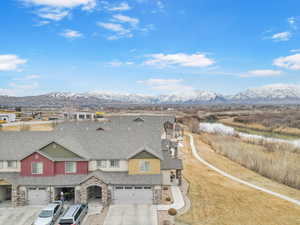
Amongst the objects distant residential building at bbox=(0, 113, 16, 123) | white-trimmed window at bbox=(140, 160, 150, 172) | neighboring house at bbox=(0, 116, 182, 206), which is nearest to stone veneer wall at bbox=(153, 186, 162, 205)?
neighboring house at bbox=(0, 116, 182, 206)

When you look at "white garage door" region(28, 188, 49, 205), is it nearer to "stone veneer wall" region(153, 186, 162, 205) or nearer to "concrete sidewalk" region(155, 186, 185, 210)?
"stone veneer wall" region(153, 186, 162, 205)

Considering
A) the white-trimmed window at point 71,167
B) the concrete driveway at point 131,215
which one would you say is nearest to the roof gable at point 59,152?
the white-trimmed window at point 71,167

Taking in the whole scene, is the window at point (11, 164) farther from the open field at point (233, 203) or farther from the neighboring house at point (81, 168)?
the open field at point (233, 203)

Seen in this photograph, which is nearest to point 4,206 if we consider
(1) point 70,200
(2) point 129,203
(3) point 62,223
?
(1) point 70,200

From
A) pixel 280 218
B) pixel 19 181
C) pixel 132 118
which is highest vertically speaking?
pixel 132 118

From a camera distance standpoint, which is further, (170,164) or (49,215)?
(170,164)

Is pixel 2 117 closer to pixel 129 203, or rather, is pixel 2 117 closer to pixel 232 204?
pixel 129 203

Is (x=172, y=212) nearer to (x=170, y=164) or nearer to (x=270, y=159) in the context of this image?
(x=170, y=164)

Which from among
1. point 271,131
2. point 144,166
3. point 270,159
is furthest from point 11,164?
point 271,131
